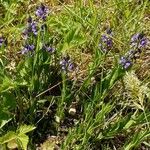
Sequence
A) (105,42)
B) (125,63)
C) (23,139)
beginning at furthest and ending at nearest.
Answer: (105,42) → (125,63) → (23,139)

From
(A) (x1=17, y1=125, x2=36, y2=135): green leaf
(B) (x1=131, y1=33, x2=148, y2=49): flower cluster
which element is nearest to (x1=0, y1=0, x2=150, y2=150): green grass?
(A) (x1=17, y1=125, x2=36, y2=135): green leaf

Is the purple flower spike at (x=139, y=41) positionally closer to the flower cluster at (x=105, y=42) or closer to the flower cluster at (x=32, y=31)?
the flower cluster at (x=105, y=42)

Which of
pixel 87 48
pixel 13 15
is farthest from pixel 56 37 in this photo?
pixel 13 15

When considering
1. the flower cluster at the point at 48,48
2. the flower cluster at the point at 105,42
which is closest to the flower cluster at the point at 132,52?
the flower cluster at the point at 105,42

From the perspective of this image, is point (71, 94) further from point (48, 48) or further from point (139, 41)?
point (139, 41)

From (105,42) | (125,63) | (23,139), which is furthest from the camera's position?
(105,42)

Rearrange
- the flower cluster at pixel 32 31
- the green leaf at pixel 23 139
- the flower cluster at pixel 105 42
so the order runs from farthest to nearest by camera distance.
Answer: the flower cluster at pixel 105 42, the flower cluster at pixel 32 31, the green leaf at pixel 23 139

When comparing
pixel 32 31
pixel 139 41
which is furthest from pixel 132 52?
pixel 32 31

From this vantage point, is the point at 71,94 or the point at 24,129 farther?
the point at 71,94

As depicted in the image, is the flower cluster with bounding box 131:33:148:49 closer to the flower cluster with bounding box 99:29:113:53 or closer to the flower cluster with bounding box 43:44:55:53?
the flower cluster with bounding box 99:29:113:53
